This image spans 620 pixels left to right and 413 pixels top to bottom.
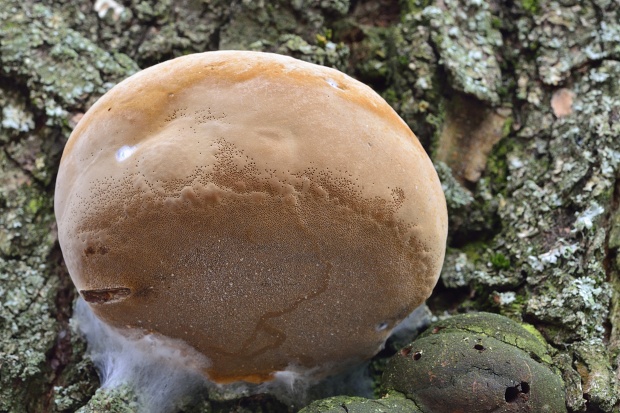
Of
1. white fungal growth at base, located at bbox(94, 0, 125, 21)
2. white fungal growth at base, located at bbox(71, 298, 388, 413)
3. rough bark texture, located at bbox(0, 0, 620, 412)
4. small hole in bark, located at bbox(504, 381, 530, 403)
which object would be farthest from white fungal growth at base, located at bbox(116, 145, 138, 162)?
small hole in bark, located at bbox(504, 381, 530, 403)

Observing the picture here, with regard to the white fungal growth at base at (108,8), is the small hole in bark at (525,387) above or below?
below

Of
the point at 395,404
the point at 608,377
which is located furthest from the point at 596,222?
the point at 395,404

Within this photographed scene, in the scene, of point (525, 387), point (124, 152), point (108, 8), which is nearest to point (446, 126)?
point (525, 387)

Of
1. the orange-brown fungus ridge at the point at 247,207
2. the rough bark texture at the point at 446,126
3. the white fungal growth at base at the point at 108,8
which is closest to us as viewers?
the orange-brown fungus ridge at the point at 247,207

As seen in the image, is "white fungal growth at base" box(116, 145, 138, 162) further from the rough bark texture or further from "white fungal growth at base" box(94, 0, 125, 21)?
"white fungal growth at base" box(94, 0, 125, 21)

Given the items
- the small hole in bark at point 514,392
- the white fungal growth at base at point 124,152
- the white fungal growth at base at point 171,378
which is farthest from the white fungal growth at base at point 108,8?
the small hole in bark at point 514,392

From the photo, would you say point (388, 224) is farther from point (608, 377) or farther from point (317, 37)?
point (317, 37)

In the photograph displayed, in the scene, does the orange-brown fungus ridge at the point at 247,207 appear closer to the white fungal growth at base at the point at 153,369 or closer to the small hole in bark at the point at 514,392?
the white fungal growth at base at the point at 153,369
